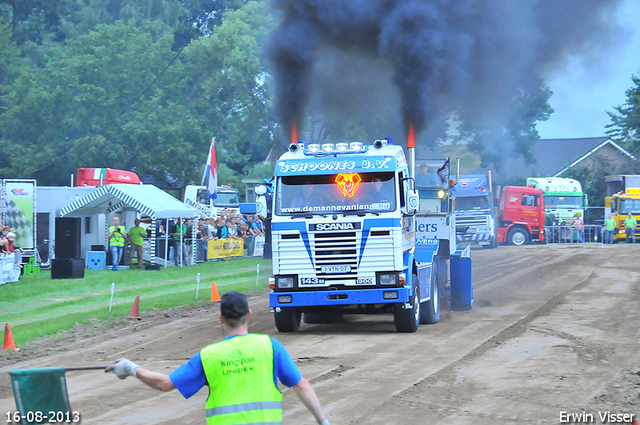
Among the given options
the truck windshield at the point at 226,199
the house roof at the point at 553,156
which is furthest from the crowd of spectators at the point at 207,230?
the house roof at the point at 553,156

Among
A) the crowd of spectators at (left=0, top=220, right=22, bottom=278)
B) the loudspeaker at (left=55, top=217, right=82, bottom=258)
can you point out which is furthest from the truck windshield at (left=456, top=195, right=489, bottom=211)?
the crowd of spectators at (left=0, top=220, right=22, bottom=278)

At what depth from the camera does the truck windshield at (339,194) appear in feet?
38.5

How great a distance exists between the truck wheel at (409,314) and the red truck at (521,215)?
1066 inches

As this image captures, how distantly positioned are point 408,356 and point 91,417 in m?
4.50

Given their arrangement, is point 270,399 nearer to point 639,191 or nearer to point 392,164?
point 392,164

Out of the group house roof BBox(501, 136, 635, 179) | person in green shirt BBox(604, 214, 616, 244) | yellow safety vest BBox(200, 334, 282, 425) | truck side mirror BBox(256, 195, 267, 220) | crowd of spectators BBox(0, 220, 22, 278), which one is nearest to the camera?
yellow safety vest BBox(200, 334, 282, 425)

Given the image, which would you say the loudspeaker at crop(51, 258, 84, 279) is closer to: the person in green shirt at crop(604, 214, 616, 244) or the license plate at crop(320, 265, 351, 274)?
the license plate at crop(320, 265, 351, 274)

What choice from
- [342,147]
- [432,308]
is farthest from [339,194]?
[432,308]

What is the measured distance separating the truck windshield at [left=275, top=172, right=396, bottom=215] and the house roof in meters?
53.6

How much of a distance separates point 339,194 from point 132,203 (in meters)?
14.1

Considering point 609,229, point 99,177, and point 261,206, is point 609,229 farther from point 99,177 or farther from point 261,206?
point 261,206

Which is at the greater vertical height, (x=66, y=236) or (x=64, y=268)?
(x=66, y=236)

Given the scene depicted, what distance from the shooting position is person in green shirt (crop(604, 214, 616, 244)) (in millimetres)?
39719

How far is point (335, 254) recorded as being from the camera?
1166 centimetres
